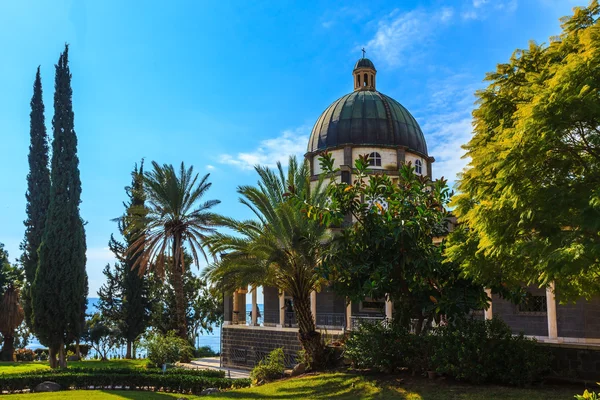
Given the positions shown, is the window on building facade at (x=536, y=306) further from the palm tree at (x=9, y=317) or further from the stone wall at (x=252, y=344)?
the palm tree at (x=9, y=317)

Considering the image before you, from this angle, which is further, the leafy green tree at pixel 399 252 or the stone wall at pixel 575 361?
the leafy green tree at pixel 399 252

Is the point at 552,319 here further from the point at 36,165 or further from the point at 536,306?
the point at 36,165

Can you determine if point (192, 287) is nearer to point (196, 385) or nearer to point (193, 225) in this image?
point (193, 225)

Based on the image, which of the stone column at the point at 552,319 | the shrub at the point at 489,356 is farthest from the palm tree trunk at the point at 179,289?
the stone column at the point at 552,319

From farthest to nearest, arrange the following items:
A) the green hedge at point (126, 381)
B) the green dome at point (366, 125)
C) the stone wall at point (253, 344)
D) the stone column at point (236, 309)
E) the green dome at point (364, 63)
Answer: the green dome at point (364, 63)
the green dome at point (366, 125)
the stone column at point (236, 309)
the stone wall at point (253, 344)
the green hedge at point (126, 381)

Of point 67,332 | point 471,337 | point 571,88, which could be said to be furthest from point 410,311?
point 67,332

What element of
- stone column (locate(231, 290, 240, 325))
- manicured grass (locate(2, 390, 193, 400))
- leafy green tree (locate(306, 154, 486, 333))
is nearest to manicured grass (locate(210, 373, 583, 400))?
leafy green tree (locate(306, 154, 486, 333))

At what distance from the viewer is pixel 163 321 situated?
34812 millimetres

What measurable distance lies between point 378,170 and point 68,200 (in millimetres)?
15436

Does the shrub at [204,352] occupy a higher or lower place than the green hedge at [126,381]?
lower

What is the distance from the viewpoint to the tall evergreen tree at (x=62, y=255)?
22734 millimetres

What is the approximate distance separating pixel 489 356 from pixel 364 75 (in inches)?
933

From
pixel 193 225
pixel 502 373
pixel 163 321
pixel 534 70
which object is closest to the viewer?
pixel 534 70

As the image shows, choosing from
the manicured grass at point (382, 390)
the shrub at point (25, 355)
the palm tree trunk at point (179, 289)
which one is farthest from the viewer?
the shrub at point (25, 355)
